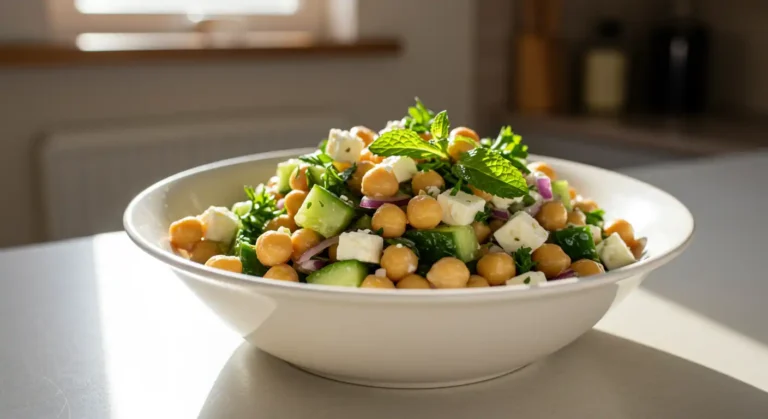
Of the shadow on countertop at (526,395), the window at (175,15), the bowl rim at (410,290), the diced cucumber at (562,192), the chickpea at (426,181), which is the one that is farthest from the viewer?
the window at (175,15)

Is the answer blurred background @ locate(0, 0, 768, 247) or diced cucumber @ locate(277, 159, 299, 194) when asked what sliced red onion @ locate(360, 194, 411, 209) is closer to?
diced cucumber @ locate(277, 159, 299, 194)

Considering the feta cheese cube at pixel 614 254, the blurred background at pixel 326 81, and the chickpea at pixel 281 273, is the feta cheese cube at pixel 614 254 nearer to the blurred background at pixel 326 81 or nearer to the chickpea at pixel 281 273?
the chickpea at pixel 281 273

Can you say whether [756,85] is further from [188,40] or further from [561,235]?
[561,235]

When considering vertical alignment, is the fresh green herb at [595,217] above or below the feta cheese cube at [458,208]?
below

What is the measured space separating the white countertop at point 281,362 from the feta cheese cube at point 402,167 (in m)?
0.21

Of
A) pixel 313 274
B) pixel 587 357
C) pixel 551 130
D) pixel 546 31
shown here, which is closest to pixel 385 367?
pixel 313 274

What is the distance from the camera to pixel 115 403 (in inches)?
29.0

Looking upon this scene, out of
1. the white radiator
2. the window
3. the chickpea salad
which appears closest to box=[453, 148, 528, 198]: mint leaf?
the chickpea salad

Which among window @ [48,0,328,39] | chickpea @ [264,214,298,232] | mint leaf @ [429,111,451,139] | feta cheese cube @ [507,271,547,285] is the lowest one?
feta cheese cube @ [507,271,547,285]

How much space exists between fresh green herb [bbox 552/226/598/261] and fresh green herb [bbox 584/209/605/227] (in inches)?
4.8

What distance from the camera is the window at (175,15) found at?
8.73 feet

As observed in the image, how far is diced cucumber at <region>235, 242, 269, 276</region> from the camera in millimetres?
787

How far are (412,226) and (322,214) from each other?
9 centimetres

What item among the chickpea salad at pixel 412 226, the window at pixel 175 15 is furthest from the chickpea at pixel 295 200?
the window at pixel 175 15
